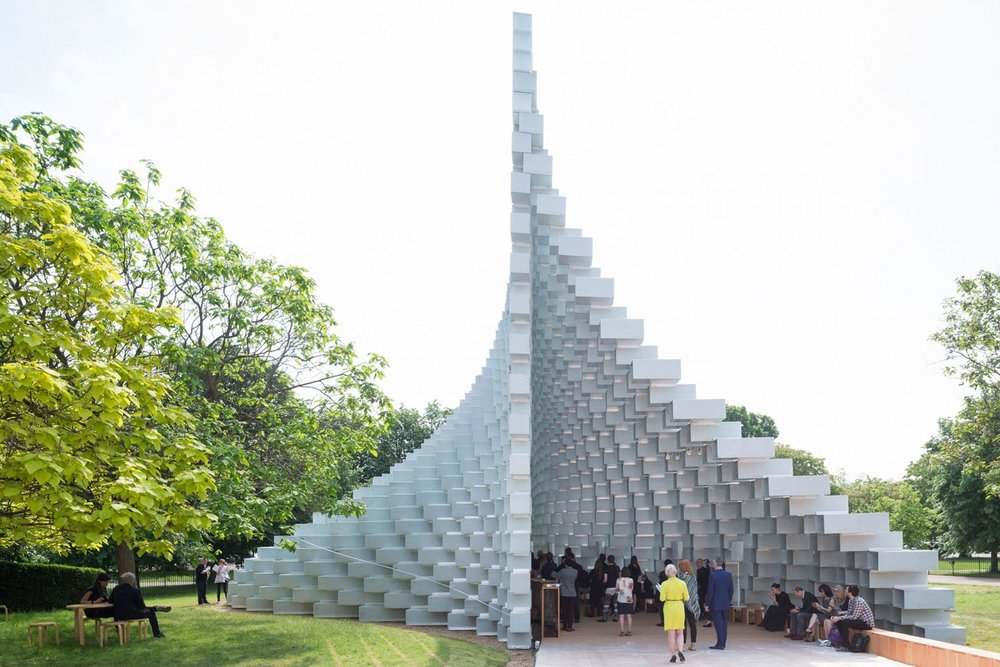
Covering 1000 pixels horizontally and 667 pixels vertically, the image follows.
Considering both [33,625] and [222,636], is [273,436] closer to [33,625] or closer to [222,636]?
[222,636]

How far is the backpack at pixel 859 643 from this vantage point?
13367mm

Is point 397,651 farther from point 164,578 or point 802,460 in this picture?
point 802,460

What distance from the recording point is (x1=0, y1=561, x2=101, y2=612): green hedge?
66.7ft

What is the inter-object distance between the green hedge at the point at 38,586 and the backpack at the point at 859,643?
1592 centimetres

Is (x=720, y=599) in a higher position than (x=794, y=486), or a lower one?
lower

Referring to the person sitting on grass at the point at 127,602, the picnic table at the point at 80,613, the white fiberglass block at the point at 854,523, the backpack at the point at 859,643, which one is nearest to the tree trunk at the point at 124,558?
the person sitting on grass at the point at 127,602

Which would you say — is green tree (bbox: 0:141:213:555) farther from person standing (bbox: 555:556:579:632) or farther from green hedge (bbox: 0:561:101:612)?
green hedge (bbox: 0:561:101:612)

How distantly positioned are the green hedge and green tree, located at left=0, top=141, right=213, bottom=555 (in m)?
11.1

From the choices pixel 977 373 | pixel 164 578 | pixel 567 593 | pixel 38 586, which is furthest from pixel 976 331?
pixel 164 578

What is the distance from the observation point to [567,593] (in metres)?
16.2

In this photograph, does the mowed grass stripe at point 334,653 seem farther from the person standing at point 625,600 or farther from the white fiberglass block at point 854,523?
the white fiberglass block at point 854,523

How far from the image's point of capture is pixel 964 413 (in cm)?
2083

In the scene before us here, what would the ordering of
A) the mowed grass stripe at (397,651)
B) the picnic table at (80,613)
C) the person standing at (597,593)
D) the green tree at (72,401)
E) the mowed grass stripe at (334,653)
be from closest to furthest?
the green tree at (72,401)
the mowed grass stripe at (334,653)
the mowed grass stripe at (397,651)
the picnic table at (80,613)
the person standing at (597,593)

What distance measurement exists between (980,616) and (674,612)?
40.2 ft
